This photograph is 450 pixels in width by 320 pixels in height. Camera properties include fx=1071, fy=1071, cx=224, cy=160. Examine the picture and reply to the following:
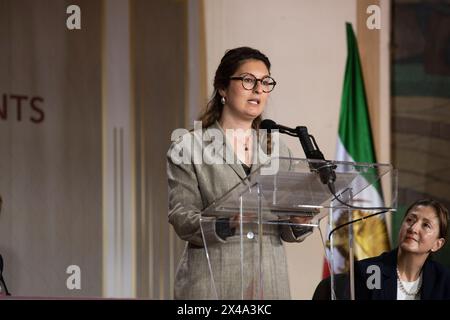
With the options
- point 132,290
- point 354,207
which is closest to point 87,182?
point 132,290

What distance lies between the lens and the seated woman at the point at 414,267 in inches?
155

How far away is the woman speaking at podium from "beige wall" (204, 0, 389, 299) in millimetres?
2251

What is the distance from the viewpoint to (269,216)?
3.29m

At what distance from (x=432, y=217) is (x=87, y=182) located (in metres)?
2.30

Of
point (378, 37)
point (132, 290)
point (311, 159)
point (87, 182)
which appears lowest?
point (132, 290)

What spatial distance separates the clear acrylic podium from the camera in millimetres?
3188

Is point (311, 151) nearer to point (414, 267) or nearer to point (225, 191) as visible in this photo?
point (225, 191)

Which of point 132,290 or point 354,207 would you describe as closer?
point 354,207

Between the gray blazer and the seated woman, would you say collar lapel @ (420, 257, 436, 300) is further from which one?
the gray blazer

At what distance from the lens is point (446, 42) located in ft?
20.5

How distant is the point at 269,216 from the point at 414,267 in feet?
3.32

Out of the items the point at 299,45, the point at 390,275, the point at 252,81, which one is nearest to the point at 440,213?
the point at 390,275
